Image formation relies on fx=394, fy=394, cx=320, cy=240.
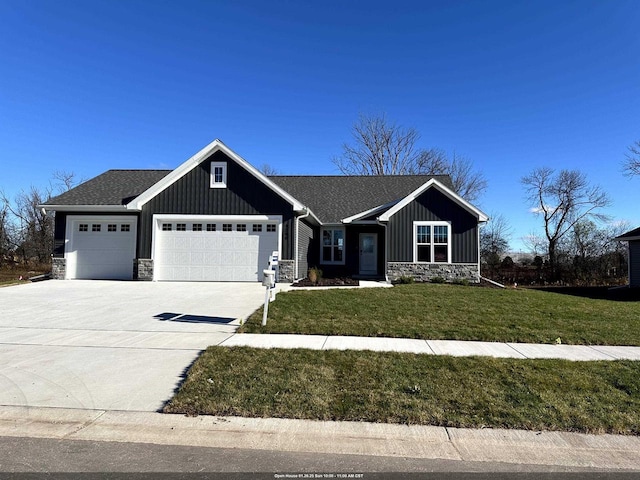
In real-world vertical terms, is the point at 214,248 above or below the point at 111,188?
below

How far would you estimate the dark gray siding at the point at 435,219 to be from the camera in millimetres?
17281

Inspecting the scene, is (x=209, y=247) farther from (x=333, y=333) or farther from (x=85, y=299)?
(x=333, y=333)

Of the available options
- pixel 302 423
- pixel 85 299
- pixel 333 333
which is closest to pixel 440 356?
pixel 333 333

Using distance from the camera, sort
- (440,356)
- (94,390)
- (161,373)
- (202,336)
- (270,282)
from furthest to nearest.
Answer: (270,282), (202,336), (440,356), (161,373), (94,390)

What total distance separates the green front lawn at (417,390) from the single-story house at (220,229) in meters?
10.7

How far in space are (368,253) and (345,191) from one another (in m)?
4.53

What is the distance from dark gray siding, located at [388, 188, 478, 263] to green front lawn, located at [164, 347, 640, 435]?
11507 mm

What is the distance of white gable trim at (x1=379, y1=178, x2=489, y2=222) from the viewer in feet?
56.0

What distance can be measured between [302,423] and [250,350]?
2505mm

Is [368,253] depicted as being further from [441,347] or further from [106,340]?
[106,340]

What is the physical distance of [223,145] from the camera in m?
16.7

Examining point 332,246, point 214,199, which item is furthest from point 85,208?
point 332,246

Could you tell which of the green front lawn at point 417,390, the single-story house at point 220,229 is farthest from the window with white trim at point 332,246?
the green front lawn at point 417,390

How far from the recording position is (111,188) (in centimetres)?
1881
